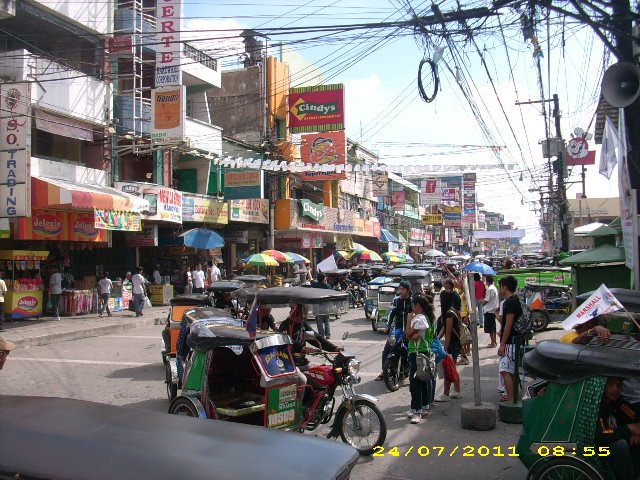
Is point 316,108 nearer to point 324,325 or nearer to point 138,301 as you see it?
point 138,301

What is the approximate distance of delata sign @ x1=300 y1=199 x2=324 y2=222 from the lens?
31875 millimetres

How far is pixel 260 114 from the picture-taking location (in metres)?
31.8

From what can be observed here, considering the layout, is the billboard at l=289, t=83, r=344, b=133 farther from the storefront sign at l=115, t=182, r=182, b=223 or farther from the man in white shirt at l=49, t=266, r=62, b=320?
the man in white shirt at l=49, t=266, r=62, b=320

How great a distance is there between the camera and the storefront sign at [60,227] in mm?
16734

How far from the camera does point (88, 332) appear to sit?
15.9m

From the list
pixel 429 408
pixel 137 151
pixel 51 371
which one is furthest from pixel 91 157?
pixel 429 408

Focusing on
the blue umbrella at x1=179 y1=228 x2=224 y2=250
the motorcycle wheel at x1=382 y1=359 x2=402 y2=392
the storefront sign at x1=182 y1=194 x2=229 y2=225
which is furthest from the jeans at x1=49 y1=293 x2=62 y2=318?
the motorcycle wheel at x1=382 y1=359 x2=402 y2=392

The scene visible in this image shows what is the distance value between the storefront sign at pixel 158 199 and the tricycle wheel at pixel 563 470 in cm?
1818

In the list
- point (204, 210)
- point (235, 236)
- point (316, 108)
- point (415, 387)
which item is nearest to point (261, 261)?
point (204, 210)

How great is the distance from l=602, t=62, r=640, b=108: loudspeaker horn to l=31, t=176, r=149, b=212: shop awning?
45.8 ft

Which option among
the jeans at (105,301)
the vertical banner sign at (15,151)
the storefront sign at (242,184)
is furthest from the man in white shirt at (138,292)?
the storefront sign at (242,184)

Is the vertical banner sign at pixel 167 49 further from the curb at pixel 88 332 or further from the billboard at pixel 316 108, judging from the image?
the curb at pixel 88 332

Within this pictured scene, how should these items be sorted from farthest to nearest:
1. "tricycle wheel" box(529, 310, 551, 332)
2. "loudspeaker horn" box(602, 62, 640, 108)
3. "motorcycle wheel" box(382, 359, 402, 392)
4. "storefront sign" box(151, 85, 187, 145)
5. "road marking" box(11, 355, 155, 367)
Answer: "storefront sign" box(151, 85, 187, 145)
"tricycle wheel" box(529, 310, 551, 332)
"road marking" box(11, 355, 155, 367)
"motorcycle wheel" box(382, 359, 402, 392)
"loudspeaker horn" box(602, 62, 640, 108)

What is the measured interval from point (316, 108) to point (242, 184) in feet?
18.8
